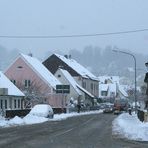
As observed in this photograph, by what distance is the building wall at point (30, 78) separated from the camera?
89.0 meters

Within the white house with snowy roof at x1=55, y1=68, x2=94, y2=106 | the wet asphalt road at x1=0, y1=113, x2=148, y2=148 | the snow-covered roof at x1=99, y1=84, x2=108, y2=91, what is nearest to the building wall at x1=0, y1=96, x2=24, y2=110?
the wet asphalt road at x1=0, y1=113, x2=148, y2=148

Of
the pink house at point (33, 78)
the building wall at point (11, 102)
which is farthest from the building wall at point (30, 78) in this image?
the building wall at point (11, 102)

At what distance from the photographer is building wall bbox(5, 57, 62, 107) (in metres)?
89.0

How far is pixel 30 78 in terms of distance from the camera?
91.0 meters

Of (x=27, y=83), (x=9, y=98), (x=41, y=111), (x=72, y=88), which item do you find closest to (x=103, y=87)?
(x=72, y=88)

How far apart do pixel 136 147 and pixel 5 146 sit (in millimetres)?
5317

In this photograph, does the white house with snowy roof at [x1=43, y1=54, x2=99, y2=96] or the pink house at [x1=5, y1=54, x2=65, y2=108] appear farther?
the white house with snowy roof at [x1=43, y1=54, x2=99, y2=96]

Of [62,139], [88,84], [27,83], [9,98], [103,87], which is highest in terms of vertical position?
[88,84]

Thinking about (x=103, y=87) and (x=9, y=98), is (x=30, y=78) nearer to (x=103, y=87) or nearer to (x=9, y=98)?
(x=9, y=98)

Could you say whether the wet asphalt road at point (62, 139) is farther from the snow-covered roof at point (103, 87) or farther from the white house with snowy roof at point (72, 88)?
the snow-covered roof at point (103, 87)

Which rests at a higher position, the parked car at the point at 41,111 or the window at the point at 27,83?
the window at the point at 27,83

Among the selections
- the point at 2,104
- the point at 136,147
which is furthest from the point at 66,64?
the point at 136,147

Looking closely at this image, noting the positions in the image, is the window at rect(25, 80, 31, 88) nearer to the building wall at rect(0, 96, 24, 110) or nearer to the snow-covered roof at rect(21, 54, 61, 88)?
the snow-covered roof at rect(21, 54, 61, 88)

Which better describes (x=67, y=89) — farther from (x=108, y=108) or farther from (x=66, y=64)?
(x=66, y=64)
